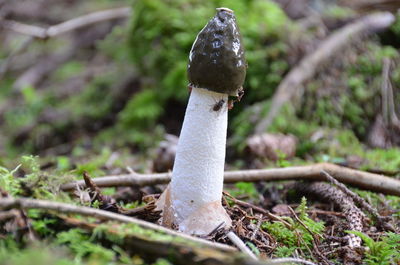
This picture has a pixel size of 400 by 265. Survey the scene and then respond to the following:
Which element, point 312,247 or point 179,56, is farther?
point 179,56

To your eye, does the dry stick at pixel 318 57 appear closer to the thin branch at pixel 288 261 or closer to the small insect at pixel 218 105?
the small insect at pixel 218 105

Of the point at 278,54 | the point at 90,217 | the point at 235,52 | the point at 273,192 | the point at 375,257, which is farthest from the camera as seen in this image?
the point at 278,54

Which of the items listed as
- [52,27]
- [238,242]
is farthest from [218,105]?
[52,27]

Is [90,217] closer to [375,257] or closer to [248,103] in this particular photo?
[375,257]

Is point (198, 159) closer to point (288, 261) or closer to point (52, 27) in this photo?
point (288, 261)

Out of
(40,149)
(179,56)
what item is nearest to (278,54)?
(179,56)

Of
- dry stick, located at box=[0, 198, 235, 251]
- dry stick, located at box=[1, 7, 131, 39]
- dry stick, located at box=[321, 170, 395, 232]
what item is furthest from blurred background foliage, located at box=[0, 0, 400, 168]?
dry stick, located at box=[0, 198, 235, 251]
